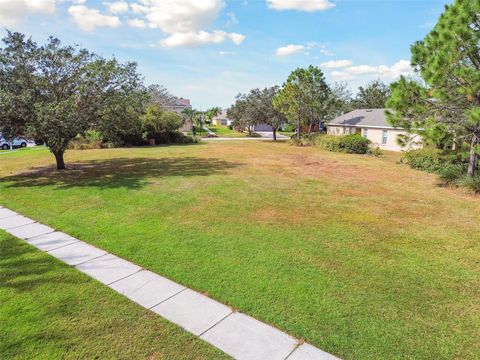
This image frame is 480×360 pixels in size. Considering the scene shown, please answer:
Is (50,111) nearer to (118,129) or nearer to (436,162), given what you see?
(118,129)

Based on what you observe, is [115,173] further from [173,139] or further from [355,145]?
[173,139]

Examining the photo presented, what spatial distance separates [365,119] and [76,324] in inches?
1233

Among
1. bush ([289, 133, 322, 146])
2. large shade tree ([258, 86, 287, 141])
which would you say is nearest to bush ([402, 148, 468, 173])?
bush ([289, 133, 322, 146])

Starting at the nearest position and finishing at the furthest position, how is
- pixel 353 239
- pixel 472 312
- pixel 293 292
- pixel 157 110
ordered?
pixel 472 312 < pixel 293 292 < pixel 353 239 < pixel 157 110

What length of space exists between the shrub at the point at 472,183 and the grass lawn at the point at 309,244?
644 millimetres

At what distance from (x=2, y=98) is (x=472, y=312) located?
13862 mm

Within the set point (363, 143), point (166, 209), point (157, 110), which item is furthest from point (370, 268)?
point (157, 110)

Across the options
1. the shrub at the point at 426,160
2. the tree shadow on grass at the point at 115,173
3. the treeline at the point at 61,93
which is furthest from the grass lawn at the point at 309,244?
→ the shrub at the point at 426,160

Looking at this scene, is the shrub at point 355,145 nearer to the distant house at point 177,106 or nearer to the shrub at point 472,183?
the shrub at point 472,183

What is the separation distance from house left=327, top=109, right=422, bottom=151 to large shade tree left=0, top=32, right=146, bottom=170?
2067 cm

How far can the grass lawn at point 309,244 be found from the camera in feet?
13.3

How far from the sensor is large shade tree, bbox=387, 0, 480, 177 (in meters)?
9.52

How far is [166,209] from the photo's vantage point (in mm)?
8805

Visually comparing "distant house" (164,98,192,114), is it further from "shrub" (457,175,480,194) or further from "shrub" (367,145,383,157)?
"shrub" (457,175,480,194)
